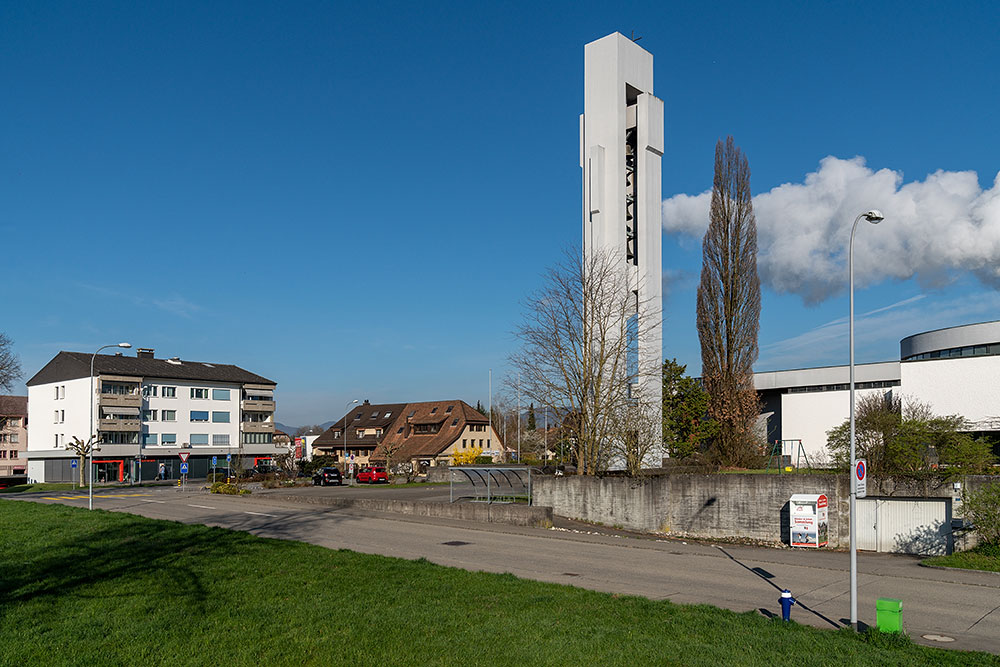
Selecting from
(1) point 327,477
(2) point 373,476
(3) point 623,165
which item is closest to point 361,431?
(2) point 373,476

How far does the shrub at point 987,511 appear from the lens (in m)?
Answer: 19.7

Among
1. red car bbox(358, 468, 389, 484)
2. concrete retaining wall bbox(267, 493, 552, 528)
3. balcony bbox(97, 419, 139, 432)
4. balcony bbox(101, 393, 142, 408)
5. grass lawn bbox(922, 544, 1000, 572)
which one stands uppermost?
balcony bbox(101, 393, 142, 408)

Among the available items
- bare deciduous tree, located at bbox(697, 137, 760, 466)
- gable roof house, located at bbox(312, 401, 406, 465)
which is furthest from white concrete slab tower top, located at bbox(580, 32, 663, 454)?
gable roof house, located at bbox(312, 401, 406, 465)

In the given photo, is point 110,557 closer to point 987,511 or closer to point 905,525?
point 987,511

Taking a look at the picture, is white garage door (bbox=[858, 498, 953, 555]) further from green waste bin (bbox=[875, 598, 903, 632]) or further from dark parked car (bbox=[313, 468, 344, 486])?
dark parked car (bbox=[313, 468, 344, 486])

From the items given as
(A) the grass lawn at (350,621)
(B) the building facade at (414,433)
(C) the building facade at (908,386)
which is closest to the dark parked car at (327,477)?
(B) the building facade at (414,433)

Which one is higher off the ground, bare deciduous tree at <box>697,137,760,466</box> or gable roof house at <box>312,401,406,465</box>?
bare deciduous tree at <box>697,137,760,466</box>

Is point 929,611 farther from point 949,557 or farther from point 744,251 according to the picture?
point 744,251

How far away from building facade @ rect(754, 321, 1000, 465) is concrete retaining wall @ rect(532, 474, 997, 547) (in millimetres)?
16207

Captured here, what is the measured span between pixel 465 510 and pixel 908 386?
3318 cm

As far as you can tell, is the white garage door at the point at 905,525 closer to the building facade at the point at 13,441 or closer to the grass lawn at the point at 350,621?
the grass lawn at the point at 350,621

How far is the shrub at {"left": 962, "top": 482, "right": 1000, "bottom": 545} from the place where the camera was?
1973cm

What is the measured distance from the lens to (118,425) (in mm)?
71688

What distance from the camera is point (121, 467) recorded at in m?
71.2
